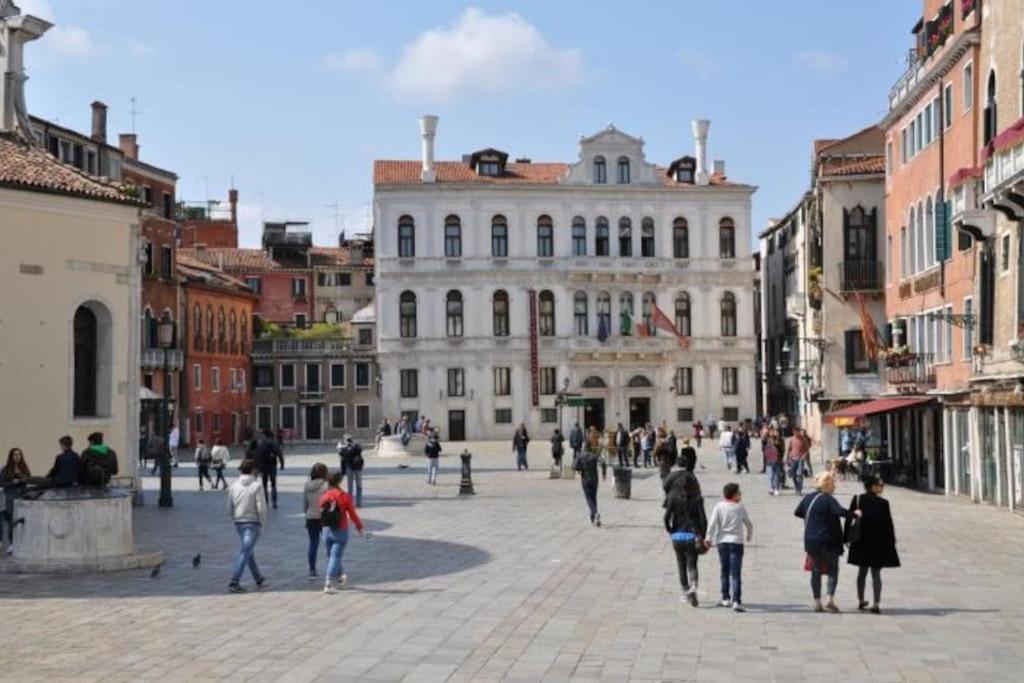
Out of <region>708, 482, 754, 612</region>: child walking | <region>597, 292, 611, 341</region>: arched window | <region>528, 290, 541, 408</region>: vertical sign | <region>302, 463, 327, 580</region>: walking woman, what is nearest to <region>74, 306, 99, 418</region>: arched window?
<region>302, 463, 327, 580</region>: walking woman

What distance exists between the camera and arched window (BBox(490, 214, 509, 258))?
250 ft

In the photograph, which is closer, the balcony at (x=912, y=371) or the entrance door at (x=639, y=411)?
the balcony at (x=912, y=371)

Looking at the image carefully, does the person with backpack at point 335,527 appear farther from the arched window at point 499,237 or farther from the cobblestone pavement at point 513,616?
the arched window at point 499,237

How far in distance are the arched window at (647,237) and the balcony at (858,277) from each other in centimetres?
2936

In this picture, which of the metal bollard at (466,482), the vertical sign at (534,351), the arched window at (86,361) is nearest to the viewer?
the arched window at (86,361)

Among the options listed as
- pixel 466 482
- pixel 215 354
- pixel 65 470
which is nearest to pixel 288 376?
pixel 215 354

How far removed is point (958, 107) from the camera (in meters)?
32.6

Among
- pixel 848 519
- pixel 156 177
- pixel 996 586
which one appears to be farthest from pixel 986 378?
pixel 156 177

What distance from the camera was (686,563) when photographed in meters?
15.9

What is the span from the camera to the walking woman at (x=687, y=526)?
A: 15664mm

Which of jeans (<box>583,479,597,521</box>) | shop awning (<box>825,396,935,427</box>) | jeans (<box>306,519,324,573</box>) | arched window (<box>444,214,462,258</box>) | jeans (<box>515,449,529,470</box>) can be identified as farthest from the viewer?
arched window (<box>444,214,462,258</box>)

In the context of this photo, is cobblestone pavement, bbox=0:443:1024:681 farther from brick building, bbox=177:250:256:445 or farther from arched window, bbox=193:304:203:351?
arched window, bbox=193:304:203:351

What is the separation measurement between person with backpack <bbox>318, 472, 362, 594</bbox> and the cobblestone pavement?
10.2 inches

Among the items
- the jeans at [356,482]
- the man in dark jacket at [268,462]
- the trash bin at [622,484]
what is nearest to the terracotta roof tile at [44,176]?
the man in dark jacket at [268,462]
